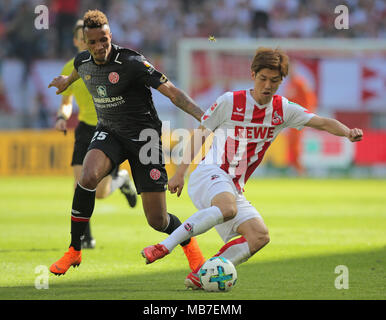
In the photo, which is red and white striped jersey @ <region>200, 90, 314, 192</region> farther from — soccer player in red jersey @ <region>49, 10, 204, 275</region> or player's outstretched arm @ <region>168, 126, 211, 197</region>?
soccer player in red jersey @ <region>49, 10, 204, 275</region>

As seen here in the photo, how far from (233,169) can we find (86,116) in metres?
3.16

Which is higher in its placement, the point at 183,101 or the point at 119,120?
the point at 183,101

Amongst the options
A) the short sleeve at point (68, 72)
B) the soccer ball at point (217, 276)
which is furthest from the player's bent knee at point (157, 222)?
the short sleeve at point (68, 72)

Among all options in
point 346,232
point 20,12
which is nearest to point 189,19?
point 20,12

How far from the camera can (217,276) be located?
596 cm

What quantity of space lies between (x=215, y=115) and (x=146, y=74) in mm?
766

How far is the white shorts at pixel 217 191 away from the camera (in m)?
6.25

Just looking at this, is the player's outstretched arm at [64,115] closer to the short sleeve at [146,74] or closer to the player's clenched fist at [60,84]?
the player's clenched fist at [60,84]

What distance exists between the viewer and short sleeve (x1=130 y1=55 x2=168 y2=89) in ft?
21.8

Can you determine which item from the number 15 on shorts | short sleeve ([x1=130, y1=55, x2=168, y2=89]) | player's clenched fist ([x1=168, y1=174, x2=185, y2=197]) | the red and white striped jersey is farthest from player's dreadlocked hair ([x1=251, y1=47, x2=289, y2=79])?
the number 15 on shorts

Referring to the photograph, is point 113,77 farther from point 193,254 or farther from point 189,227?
point 193,254

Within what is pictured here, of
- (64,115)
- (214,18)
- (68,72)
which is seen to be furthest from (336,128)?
(214,18)

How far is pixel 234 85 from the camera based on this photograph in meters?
23.4

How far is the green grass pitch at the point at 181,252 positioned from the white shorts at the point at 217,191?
491 mm
